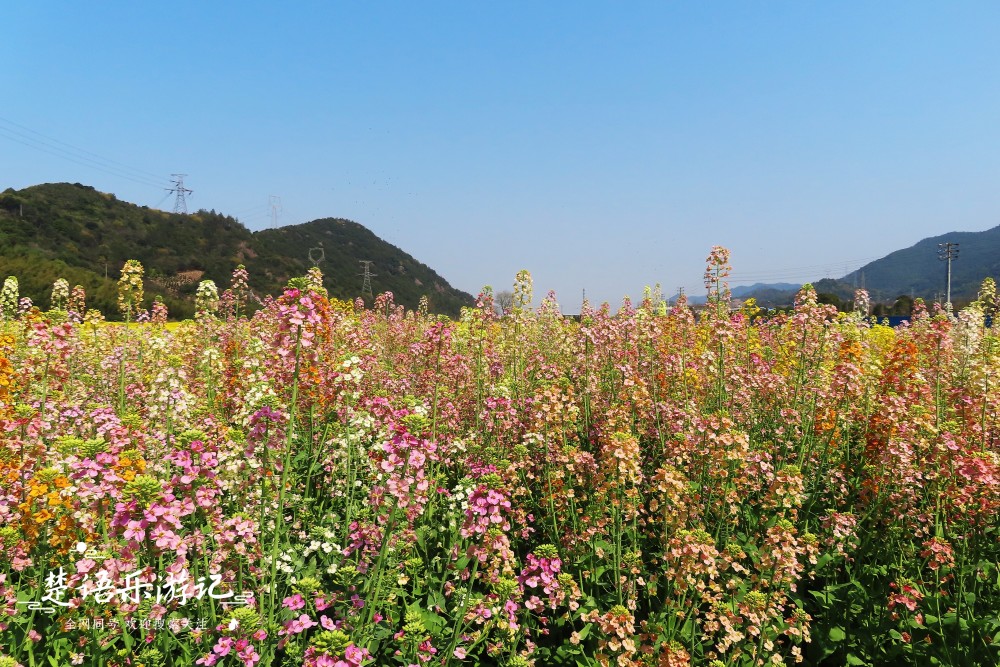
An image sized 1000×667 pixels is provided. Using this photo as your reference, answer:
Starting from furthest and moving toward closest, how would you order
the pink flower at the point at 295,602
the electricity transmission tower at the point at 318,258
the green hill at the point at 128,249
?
1. the green hill at the point at 128,249
2. the electricity transmission tower at the point at 318,258
3. the pink flower at the point at 295,602

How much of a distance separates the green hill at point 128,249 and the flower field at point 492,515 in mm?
29594

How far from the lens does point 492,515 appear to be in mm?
3219

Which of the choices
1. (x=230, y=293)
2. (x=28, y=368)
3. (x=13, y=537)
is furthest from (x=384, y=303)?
(x=13, y=537)

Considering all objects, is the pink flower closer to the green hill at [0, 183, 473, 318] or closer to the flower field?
the flower field

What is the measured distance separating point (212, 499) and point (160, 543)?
549mm

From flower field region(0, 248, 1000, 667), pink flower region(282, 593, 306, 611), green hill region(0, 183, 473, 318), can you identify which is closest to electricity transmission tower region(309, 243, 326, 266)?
flower field region(0, 248, 1000, 667)

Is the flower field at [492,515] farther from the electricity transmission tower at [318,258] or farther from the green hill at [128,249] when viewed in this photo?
the green hill at [128,249]

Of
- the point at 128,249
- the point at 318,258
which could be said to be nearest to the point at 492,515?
the point at 128,249

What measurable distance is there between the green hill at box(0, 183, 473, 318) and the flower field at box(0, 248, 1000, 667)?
29.6m

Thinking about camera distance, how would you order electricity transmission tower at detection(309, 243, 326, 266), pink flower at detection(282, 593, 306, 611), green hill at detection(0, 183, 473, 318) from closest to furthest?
pink flower at detection(282, 593, 306, 611)
electricity transmission tower at detection(309, 243, 326, 266)
green hill at detection(0, 183, 473, 318)

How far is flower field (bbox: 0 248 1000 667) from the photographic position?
3020 millimetres

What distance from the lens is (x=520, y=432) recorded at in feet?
19.9

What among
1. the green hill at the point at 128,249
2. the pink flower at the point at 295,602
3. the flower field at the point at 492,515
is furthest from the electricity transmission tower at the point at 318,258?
the pink flower at the point at 295,602

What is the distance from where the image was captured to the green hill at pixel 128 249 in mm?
32562
